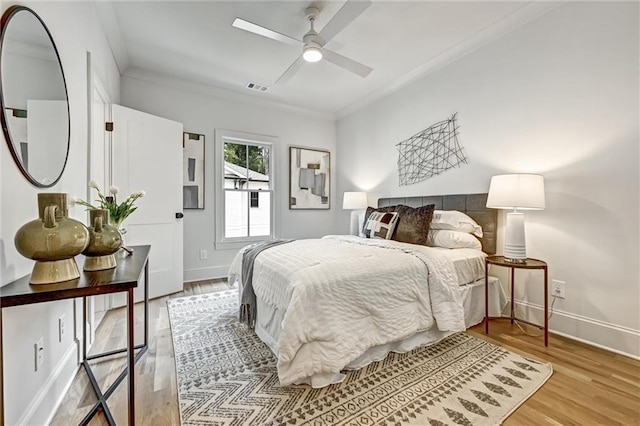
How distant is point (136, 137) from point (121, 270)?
7.56ft

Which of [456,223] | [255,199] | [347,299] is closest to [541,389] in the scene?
[347,299]

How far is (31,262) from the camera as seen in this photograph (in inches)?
51.0

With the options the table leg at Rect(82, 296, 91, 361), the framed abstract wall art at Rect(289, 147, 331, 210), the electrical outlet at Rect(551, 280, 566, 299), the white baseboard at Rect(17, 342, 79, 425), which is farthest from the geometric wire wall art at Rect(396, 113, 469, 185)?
the white baseboard at Rect(17, 342, 79, 425)

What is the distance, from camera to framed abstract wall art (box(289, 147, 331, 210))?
4703 millimetres

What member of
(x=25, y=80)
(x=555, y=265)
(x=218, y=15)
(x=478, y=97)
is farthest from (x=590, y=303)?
(x=218, y=15)

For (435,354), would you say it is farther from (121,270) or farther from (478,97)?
(478,97)

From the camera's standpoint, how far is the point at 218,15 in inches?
97.7

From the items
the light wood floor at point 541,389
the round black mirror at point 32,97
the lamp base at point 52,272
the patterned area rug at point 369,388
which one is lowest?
the light wood floor at point 541,389

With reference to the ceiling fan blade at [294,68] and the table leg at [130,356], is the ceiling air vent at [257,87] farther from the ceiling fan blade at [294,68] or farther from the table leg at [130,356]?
the table leg at [130,356]

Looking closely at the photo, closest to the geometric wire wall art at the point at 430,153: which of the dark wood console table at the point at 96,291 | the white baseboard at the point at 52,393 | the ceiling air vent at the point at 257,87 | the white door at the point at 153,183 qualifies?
the ceiling air vent at the point at 257,87

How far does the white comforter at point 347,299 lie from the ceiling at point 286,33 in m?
2.08

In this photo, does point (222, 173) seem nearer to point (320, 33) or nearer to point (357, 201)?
point (357, 201)

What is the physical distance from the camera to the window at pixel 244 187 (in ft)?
13.5

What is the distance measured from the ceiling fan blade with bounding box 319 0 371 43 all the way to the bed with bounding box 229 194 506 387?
5.61 feet
